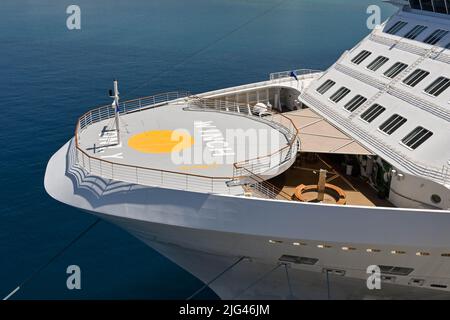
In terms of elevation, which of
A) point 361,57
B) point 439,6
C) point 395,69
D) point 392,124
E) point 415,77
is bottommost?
point 392,124

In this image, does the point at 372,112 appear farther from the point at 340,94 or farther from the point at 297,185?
the point at 297,185

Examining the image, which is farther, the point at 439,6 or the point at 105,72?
the point at 105,72

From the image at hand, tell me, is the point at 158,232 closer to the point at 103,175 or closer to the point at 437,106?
the point at 103,175

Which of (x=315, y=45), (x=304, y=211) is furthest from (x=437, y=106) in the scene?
(x=315, y=45)

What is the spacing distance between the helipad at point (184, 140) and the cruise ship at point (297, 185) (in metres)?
0.07

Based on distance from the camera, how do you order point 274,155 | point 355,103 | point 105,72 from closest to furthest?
point 274,155, point 355,103, point 105,72

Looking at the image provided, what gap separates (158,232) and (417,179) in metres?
8.57

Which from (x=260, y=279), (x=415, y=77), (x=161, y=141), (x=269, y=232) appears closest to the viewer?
(x=269, y=232)

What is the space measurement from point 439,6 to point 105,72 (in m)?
40.4

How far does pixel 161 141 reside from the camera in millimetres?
16594

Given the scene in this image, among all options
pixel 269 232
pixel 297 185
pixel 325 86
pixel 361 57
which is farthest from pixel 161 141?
pixel 361 57

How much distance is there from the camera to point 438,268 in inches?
544

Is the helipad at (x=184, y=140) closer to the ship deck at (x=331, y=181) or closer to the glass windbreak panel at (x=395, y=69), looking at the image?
the ship deck at (x=331, y=181)

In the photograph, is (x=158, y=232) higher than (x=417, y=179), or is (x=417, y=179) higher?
(x=417, y=179)
